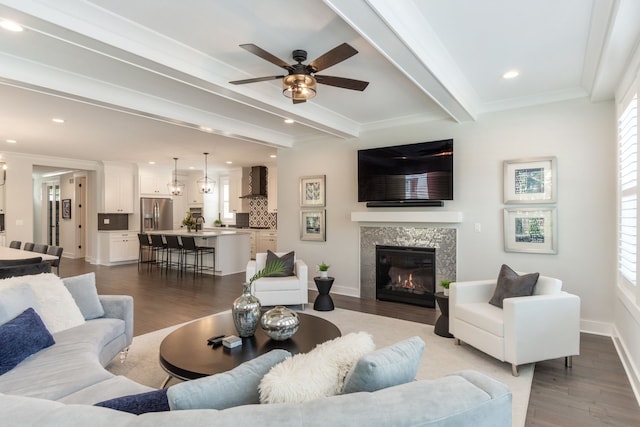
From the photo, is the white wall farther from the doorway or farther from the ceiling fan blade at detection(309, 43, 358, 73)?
the doorway

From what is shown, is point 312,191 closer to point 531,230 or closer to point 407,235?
point 407,235

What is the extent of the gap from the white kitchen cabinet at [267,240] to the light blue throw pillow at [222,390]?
8.13 meters

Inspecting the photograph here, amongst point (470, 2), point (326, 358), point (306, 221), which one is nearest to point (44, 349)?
point (326, 358)

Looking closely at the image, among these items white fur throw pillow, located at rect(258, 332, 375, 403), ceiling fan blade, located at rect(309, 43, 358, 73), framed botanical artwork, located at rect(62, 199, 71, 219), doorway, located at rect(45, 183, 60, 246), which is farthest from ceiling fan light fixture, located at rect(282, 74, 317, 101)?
doorway, located at rect(45, 183, 60, 246)

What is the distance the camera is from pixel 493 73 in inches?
136

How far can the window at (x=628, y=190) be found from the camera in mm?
2846

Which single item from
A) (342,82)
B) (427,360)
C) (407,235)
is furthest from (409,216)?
(342,82)

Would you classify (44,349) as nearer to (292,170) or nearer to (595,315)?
(292,170)

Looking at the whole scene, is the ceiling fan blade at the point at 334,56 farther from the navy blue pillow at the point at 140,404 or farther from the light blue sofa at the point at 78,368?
the light blue sofa at the point at 78,368

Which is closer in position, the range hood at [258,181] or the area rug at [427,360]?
the area rug at [427,360]

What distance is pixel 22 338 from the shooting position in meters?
2.11

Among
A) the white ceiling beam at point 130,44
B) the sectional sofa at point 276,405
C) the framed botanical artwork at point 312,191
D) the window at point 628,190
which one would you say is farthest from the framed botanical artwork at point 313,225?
the sectional sofa at point 276,405

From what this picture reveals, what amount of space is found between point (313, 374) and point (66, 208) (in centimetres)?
1183

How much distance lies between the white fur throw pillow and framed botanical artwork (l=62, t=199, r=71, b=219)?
11.5 meters
